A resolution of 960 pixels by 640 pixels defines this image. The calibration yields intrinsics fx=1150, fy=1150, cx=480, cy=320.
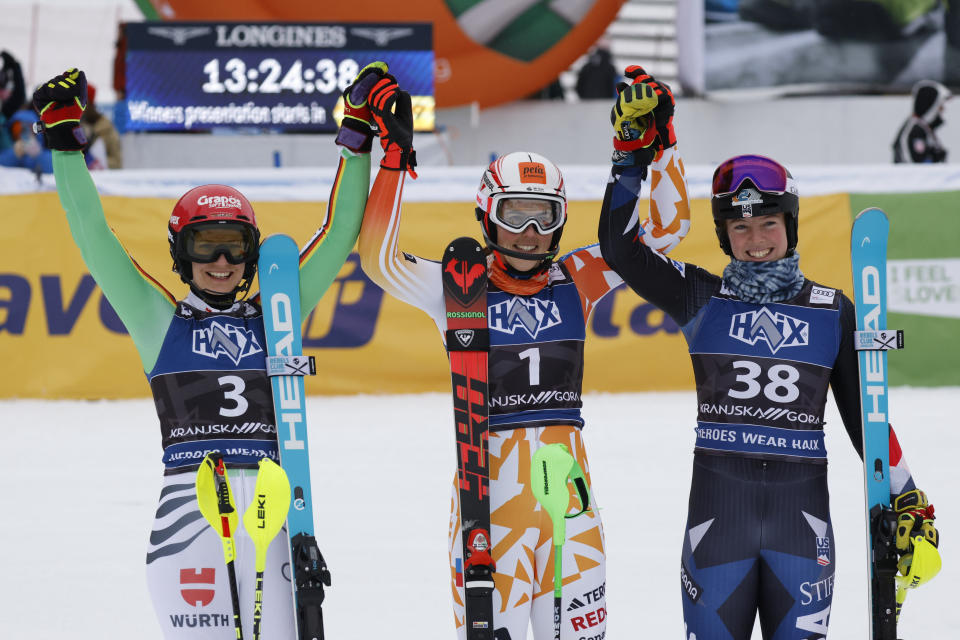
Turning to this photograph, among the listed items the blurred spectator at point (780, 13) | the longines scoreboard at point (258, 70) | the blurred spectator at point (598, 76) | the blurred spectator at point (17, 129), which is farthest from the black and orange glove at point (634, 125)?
the blurred spectator at point (598, 76)

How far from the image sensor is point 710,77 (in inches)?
598

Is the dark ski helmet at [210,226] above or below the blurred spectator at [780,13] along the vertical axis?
below

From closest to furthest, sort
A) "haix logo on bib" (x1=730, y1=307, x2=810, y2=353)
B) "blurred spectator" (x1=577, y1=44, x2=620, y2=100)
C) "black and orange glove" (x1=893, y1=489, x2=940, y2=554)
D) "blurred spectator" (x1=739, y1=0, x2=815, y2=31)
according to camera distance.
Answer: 1. "black and orange glove" (x1=893, y1=489, x2=940, y2=554)
2. "haix logo on bib" (x1=730, y1=307, x2=810, y2=353)
3. "blurred spectator" (x1=739, y1=0, x2=815, y2=31)
4. "blurred spectator" (x1=577, y1=44, x2=620, y2=100)

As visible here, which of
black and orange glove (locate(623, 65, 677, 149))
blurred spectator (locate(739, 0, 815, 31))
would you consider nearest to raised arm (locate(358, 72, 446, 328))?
black and orange glove (locate(623, 65, 677, 149))

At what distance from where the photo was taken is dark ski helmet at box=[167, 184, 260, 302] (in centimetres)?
368

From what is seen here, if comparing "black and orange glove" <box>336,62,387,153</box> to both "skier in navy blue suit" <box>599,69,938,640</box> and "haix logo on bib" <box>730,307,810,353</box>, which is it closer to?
"skier in navy blue suit" <box>599,69,938,640</box>

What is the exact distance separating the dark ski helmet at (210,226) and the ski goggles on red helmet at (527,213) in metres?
0.83

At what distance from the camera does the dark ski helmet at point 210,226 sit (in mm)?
3682

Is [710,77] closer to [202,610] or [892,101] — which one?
[892,101]

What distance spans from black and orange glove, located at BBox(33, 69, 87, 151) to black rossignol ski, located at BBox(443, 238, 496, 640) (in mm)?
1279

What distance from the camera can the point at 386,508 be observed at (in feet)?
23.1

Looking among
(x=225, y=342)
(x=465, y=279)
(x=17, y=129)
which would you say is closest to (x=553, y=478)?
(x=465, y=279)

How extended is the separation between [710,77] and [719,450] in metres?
12.2

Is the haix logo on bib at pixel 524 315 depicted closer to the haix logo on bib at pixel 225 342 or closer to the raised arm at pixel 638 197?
the raised arm at pixel 638 197
